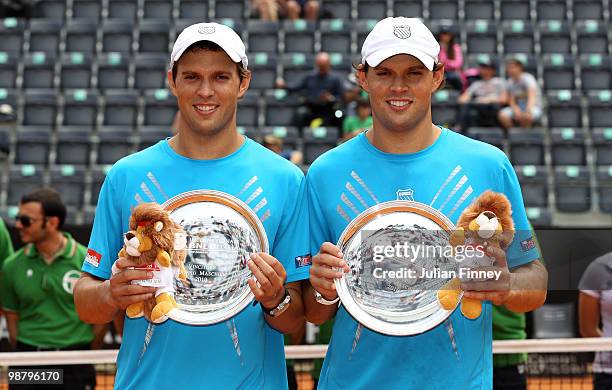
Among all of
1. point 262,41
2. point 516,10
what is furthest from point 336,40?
point 516,10

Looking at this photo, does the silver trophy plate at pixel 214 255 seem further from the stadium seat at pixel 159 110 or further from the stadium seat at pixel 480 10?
the stadium seat at pixel 480 10

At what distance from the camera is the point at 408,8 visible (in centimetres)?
1598

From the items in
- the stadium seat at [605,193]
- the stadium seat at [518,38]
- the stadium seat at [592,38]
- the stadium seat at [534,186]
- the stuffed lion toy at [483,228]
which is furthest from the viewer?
the stadium seat at [518,38]

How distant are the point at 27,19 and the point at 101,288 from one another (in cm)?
1399

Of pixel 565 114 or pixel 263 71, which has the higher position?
pixel 263 71

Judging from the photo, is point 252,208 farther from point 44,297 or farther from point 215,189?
point 44,297

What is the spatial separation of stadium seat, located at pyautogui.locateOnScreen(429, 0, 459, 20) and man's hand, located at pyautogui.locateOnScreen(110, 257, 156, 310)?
13.4 meters

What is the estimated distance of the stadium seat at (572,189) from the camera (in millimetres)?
12148

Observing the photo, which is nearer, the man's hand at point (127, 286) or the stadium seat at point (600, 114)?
the man's hand at point (127, 286)

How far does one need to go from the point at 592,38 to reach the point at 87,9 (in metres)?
7.68

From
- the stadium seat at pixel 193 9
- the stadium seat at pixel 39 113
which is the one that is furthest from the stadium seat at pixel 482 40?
the stadium seat at pixel 39 113

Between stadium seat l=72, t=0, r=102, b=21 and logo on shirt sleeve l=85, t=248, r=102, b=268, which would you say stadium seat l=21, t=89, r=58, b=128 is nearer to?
stadium seat l=72, t=0, r=102, b=21

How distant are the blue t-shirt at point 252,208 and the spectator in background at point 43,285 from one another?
3.55m

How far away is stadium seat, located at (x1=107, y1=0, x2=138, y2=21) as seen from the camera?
16.2m
